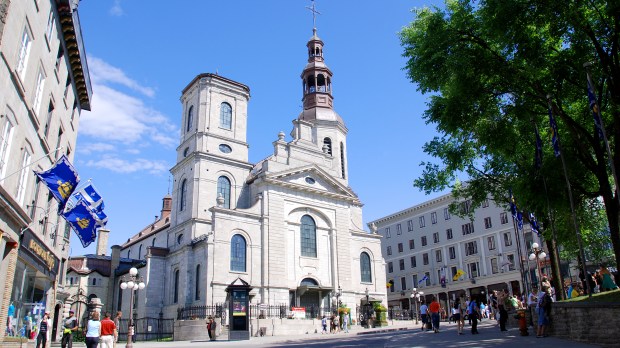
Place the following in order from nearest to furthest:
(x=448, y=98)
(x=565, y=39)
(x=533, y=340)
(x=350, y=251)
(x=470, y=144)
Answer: (x=533, y=340), (x=565, y=39), (x=448, y=98), (x=470, y=144), (x=350, y=251)

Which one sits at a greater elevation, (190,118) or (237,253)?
(190,118)

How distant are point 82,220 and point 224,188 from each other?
79.8 feet

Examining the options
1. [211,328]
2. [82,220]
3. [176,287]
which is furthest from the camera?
[176,287]

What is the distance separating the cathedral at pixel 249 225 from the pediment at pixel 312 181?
0.10 metres

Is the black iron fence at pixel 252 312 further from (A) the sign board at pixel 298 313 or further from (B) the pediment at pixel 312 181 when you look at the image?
(B) the pediment at pixel 312 181

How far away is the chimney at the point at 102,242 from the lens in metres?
61.6

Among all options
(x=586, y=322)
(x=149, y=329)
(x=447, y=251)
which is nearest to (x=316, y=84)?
(x=447, y=251)

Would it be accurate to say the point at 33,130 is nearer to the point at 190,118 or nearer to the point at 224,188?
the point at 224,188

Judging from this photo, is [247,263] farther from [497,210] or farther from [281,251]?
[497,210]

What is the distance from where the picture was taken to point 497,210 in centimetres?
5556

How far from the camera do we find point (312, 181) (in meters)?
45.6

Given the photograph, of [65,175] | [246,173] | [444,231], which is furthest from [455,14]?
[444,231]

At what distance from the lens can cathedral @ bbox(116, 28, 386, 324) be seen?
129 feet

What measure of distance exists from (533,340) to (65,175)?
54.1 feet
